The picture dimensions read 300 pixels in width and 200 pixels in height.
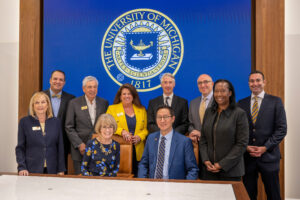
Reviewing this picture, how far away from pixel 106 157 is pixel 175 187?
1060 mm

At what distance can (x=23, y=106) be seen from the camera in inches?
186

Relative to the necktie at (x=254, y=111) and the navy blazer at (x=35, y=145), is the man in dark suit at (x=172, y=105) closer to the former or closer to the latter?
the necktie at (x=254, y=111)

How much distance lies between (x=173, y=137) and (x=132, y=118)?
2.70ft

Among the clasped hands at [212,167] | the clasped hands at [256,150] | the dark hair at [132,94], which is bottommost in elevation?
the clasped hands at [212,167]

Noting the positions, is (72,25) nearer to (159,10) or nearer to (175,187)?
(159,10)

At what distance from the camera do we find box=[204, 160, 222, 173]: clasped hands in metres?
2.71

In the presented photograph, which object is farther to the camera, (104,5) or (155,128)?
(104,5)

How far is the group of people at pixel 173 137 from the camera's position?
8.92 ft

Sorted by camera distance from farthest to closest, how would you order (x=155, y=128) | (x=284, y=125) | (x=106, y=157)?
(x=155, y=128)
(x=284, y=125)
(x=106, y=157)

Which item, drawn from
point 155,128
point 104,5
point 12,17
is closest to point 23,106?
point 12,17

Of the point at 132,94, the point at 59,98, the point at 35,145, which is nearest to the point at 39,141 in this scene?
the point at 35,145

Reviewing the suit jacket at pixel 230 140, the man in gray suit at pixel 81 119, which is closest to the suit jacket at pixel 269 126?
the suit jacket at pixel 230 140

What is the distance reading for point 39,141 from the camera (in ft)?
9.53

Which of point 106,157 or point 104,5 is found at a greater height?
point 104,5
